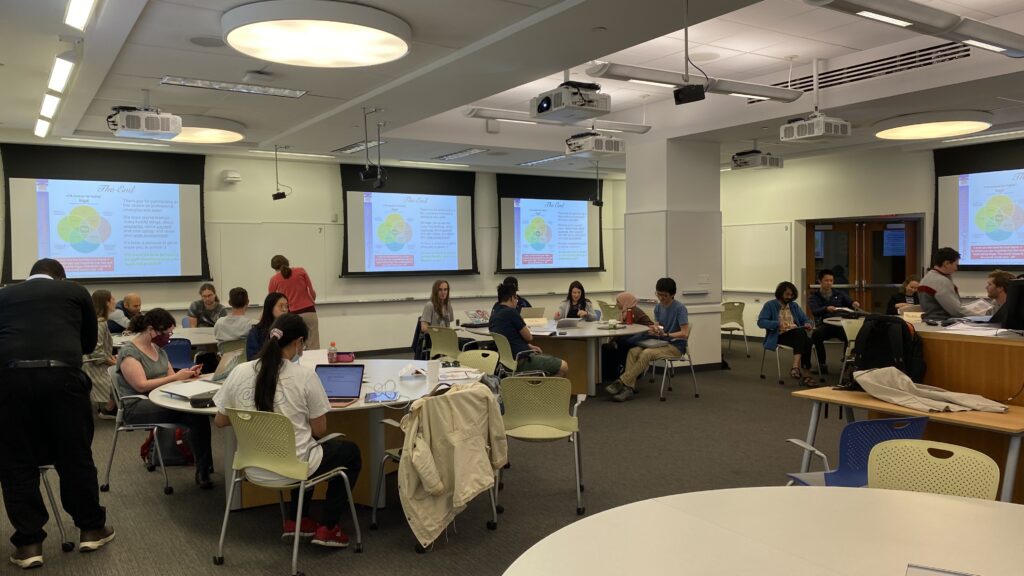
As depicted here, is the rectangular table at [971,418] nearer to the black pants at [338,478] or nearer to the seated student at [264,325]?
the black pants at [338,478]

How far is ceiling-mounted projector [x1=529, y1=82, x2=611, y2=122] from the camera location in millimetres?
5965

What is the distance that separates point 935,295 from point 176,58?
7588 millimetres

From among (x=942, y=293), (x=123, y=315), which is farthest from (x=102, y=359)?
(x=942, y=293)

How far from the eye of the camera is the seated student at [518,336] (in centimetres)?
705

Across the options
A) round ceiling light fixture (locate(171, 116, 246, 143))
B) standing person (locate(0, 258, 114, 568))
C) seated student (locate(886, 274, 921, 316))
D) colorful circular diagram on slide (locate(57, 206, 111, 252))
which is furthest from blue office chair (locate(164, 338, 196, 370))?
seated student (locate(886, 274, 921, 316))

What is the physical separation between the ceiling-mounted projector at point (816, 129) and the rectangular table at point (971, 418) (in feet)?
11.6

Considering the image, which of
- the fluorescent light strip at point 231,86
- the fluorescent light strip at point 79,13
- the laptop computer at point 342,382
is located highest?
the fluorescent light strip at point 79,13

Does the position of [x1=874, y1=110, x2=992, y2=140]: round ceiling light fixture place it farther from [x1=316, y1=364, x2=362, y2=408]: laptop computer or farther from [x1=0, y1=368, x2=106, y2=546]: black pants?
[x1=0, y1=368, x2=106, y2=546]: black pants

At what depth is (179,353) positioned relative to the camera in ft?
22.4

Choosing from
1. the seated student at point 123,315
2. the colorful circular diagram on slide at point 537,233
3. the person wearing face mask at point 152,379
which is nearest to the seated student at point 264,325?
the person wearing face mask at point 152,379

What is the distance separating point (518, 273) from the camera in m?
13.8

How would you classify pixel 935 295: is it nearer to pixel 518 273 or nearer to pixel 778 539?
A: pixel 778 539

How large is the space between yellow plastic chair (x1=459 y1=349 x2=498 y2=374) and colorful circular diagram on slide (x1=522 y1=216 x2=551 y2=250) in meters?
8.12

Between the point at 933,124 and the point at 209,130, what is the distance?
8361 millimetres
